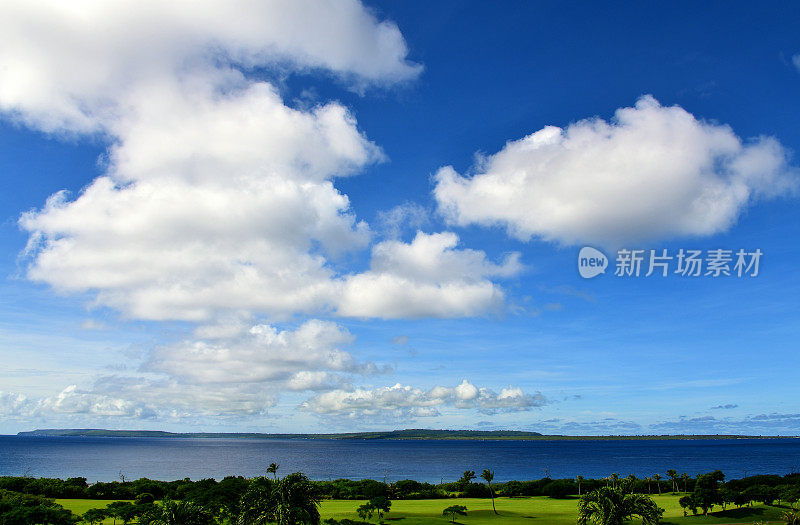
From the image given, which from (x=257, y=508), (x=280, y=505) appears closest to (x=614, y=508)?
(x=280, y=505)

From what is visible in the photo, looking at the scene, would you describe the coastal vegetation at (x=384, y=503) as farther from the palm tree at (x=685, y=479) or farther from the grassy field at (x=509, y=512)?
the palm tree at (x=685, y=479)

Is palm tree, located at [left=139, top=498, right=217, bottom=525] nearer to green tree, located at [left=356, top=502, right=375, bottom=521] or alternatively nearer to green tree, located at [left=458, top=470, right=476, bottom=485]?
green tree, located at [left=356, top=502, right=375, bottom=521]

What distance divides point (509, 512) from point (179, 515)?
60567mm

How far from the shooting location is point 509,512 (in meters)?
93.1

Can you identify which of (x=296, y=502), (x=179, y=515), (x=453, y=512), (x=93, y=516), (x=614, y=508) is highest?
(x=296, y=502)

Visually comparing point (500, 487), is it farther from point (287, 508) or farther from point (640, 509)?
point (287, 508)

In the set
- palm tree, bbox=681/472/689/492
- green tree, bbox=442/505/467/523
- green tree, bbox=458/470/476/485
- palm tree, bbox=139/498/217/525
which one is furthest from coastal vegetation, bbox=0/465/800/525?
palm tree, bbox=681/472/689/492

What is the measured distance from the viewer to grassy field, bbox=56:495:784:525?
263 ft

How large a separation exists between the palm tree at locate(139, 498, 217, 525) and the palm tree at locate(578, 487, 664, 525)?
4214cm

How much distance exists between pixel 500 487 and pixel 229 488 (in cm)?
7598

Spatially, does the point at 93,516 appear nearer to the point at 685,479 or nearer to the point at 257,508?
the point at 257,508

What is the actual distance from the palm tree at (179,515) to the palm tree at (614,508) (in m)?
42.1

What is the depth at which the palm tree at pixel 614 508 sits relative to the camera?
5894 centimetres

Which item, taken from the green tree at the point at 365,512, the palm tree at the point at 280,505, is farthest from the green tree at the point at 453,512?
the palm tree at the point at 280,505
